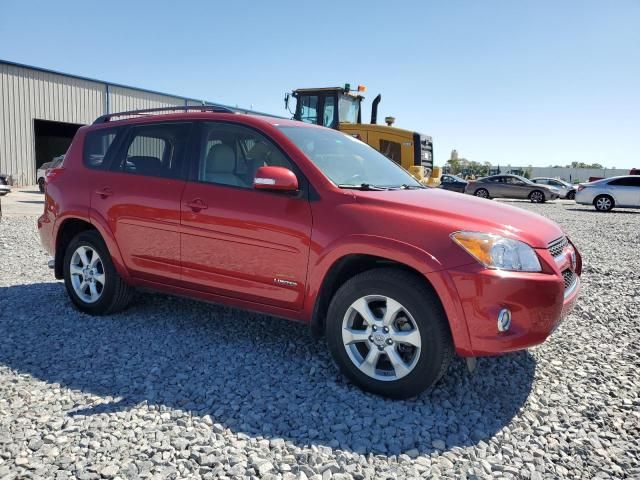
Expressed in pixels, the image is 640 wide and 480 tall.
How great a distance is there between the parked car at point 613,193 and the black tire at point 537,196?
432cm

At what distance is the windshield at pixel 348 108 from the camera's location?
1306 cm

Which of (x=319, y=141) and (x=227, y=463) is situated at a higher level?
(x=319, y=141)

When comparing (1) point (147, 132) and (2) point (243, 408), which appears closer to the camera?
(2) point (243, 408)

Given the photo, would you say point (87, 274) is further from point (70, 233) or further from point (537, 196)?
point (537, 196)

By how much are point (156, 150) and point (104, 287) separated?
1.33 meters

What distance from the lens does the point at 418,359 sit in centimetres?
296

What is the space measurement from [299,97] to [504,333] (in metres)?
11.3

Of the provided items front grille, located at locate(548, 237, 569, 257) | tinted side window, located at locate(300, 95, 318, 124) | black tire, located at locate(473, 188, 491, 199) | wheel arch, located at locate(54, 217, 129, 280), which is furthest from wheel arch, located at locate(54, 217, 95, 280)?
black tire, located at locate(473, 188, 491, 199)

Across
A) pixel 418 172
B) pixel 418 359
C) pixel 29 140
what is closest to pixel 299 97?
pixel 418 172

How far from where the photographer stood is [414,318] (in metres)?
2.95

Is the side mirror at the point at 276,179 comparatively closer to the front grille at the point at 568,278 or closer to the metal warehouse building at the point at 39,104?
the front grille at the point at 568,278

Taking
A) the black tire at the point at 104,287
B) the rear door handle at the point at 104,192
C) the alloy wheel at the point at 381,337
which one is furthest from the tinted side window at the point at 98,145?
the alloy wheel at the point at 381,337

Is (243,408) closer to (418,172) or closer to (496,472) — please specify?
(496,472)

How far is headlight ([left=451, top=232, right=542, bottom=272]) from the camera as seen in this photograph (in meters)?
2.82
